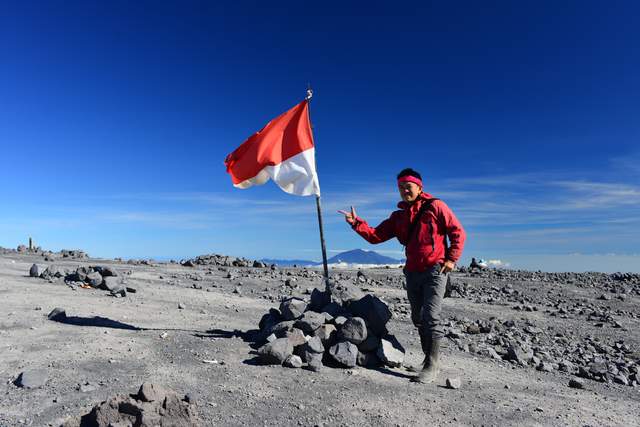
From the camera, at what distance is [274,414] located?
580 centimetres

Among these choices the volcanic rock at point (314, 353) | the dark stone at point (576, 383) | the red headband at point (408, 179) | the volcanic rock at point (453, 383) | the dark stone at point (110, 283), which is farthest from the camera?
the dark stone at point (110, 283)

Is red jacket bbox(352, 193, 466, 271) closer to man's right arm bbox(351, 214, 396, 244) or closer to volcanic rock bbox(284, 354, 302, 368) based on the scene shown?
man's right arm bbox(351, 214, 396, 244)

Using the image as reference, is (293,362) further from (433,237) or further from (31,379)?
(31,379)

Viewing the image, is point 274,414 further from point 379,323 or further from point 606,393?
point 606,393

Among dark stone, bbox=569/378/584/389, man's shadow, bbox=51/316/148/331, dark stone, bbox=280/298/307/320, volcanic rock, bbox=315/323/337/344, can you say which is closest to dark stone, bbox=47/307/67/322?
man's shadow, bbox=51/316/148/331

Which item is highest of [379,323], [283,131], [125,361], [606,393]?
[283,131]

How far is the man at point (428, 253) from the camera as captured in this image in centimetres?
749

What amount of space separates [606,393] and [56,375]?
876cm

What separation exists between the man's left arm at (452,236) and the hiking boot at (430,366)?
1.24m

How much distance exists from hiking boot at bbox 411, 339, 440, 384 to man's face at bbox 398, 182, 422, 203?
232 cm

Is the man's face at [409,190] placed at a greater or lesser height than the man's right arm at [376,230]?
greater

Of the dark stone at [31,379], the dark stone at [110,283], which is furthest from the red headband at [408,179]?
the dark stone at [110,283]

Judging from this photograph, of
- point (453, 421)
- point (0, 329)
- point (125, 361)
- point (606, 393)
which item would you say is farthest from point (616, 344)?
point (0, 329)

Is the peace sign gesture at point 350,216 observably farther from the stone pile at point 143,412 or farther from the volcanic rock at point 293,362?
the stone pile at point 143,412
